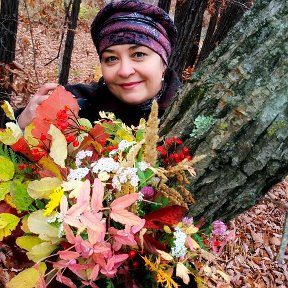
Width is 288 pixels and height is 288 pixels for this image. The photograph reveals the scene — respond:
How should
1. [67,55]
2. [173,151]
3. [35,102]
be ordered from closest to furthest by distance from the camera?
[173,151] < [35,102] < [67,55]

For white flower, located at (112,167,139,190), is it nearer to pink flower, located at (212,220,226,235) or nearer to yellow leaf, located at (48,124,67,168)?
yellow leaf, located at (48,124,67,168)

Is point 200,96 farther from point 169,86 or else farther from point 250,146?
point 169,86

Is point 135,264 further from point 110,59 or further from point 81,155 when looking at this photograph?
point 110,59

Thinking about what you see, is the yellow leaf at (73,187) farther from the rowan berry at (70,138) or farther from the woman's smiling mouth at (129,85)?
the woman's smiling mouth at (129,85)

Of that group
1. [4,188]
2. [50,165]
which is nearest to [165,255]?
[50,165]

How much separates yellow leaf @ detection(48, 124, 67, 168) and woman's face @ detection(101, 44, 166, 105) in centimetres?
77

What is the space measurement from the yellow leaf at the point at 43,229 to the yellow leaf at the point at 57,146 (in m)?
0.15

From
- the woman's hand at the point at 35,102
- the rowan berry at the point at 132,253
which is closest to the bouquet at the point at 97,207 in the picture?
the rowan berry at the point at 132,253

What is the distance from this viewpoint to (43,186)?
0.96m

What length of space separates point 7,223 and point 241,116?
2.23 ft

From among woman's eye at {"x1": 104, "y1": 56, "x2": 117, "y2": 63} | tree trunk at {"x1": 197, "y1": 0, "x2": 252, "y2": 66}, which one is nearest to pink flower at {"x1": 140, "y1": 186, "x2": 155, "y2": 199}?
woman's eye at {"x1": 104, "y1": 56, "x2": 117, "y2": 63}

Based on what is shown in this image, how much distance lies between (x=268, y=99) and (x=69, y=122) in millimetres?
566

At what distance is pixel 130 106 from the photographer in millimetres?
1874

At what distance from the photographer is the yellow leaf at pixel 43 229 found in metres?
0.93
